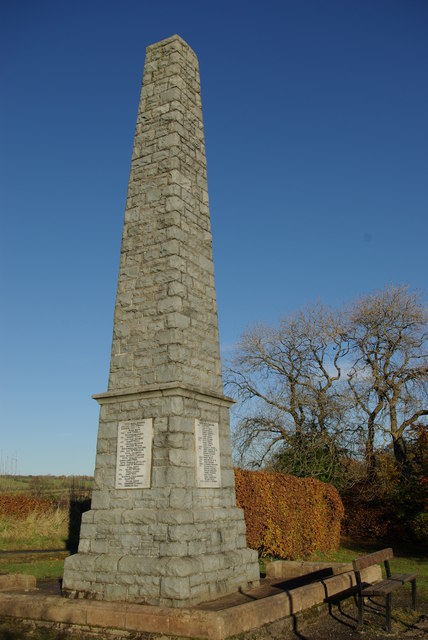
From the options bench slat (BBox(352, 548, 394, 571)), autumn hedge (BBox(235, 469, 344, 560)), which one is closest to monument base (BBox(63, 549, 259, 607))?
bench slat (BBox(352, 548, 394, 571))

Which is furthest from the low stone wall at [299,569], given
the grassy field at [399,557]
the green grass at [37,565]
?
the green grass at [37,565]

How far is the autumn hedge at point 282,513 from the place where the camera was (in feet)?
44.2

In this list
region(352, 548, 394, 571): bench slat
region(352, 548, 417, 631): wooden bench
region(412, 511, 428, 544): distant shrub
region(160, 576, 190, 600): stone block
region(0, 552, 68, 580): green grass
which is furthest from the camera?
region(412, 511, 428, 544): distant shrub

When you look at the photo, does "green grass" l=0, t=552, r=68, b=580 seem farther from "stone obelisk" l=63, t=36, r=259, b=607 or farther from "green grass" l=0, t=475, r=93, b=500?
"green grass" l=0, t=475, r=93, b=500

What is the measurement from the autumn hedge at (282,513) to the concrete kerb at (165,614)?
21.0 feet

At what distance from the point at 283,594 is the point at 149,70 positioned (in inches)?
336

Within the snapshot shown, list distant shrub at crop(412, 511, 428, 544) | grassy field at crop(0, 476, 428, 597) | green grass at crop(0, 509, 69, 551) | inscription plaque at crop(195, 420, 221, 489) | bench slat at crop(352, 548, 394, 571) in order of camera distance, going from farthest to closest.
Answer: distant shrub at crop(412, 511, 428, 544), green grass at crop(0, 509, 69, 551), grassy field at crop(0, 476, 428, 597), inscription plaque at crop(195, 420, 221, 489), bench slat at crop(352, 548, 394, 571)

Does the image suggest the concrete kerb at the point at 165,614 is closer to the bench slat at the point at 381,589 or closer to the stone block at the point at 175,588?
the stone block at the point at 175,588

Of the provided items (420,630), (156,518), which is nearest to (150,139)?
(156,518)

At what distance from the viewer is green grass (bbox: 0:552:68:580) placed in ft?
34.5

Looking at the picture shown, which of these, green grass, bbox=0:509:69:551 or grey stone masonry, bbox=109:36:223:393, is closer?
grey stone masonry, bbox=109:36:223:393

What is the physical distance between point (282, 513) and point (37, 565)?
20.1 ft

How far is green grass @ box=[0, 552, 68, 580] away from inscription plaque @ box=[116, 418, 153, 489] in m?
4.30

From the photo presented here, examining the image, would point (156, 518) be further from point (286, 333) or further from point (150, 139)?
point (286, 333)
